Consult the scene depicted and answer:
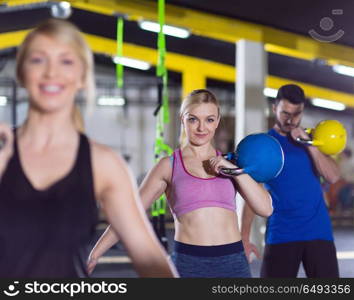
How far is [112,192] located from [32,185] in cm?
18

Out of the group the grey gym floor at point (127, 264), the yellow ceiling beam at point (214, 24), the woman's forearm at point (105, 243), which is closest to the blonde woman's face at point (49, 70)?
the woman's forearm at point (105, 243)

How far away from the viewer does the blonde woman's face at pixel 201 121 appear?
67.8 inches

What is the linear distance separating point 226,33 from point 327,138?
11.2 ft

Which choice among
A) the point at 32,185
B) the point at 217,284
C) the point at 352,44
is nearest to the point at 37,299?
the point at 32,185

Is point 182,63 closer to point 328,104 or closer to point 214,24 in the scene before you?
point 214,24

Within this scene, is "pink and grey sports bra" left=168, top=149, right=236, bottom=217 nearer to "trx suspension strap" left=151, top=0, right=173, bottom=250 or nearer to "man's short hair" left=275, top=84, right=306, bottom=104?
"man's short hair" left=275, top=84, right=306, bottom=104

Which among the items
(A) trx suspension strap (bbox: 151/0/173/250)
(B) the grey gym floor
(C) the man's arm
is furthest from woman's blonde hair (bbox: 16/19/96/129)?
(B) the grey gym floor

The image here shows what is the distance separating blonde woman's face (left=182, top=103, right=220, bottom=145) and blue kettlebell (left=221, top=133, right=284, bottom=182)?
4.7 inches

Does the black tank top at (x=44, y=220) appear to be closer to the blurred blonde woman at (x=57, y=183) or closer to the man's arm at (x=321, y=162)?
the blurred blonde woman at (x=57, y=183)

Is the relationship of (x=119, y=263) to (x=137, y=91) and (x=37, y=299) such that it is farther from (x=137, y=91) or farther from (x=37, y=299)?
(x=137, y=91)

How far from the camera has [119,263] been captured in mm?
5332

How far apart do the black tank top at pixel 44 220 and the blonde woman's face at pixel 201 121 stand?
57cm

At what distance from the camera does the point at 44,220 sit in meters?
1.21

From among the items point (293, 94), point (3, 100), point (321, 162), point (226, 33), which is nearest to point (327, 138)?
point (321, 162)
